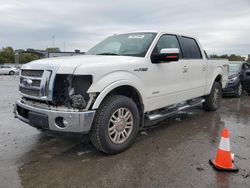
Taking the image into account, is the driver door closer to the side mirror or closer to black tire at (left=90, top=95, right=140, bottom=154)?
the side mirror

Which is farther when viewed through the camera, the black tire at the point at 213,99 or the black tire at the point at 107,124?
the black tire at the point at 213,99

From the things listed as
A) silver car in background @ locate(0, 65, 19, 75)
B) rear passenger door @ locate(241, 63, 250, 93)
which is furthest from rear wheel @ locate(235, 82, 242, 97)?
silver car in background @ locate(0, 65, 19, 75)

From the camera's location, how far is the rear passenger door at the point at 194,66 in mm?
5594

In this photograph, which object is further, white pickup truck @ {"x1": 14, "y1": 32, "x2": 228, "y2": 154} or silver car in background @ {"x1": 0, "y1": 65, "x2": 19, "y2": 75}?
silver car in background @ {"x1": 0, "y1": 65, "x2": 19, "y2": 75}

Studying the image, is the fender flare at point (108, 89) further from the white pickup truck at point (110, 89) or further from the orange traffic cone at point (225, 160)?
the orange traffic cone at point (225, 160)

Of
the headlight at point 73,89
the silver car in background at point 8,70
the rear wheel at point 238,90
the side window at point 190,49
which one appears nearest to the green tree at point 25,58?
the silver car in background at point 8,70

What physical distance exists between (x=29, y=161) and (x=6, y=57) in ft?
237

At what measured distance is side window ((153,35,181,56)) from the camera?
4708mm

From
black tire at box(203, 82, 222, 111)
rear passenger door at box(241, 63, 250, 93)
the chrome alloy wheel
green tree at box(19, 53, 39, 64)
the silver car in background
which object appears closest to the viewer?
the chrome alloy wheel

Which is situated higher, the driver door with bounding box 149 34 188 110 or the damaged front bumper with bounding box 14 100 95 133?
the driver door with bounding box 149 34 188 110

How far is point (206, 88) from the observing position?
21.3 feet

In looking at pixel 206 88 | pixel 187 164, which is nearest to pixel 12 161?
pixel 187 164

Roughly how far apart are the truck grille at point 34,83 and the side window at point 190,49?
3180 mm

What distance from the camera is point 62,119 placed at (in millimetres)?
3453
